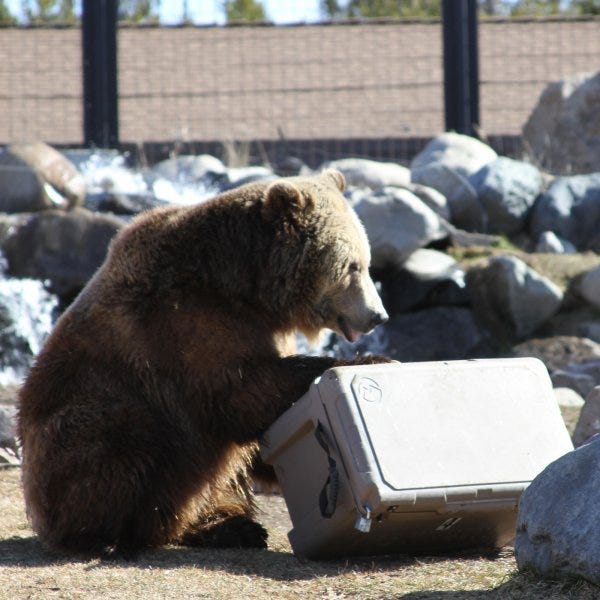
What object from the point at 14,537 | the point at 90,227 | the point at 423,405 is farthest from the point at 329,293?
the point at 90,227

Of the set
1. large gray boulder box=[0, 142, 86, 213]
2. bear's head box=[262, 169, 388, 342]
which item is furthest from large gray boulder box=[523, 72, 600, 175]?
bear's head box=[262, 169, 388, 342]

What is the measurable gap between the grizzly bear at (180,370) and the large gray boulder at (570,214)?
778 cm

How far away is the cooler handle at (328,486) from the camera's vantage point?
4238 millimetres

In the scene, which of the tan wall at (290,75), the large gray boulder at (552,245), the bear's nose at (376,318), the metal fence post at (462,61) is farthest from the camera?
the tan wall at (290,75)

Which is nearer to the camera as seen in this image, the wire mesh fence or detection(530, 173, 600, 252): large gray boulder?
detection(530, 173, 600, 252): large gray boulder

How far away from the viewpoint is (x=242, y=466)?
4.95 metres

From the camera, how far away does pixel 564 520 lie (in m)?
3.57

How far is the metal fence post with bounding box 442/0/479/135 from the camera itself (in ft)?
48.7

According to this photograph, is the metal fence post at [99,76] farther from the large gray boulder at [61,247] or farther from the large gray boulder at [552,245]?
the large gray boulder at [552,245]

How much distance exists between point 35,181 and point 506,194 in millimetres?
4730

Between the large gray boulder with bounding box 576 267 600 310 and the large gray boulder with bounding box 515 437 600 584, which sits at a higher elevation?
the large gray boulder with bounding box 515 437 600 584

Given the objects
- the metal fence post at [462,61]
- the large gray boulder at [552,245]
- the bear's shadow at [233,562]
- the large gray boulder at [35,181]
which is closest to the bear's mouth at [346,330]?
the bear's shadow at [233,562]

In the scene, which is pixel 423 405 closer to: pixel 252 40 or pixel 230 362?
pixel 230 362

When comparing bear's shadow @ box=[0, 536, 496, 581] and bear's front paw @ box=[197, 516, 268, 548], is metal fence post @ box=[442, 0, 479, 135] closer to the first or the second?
bear's front paw @ box=[197, 516, 268, 548]
